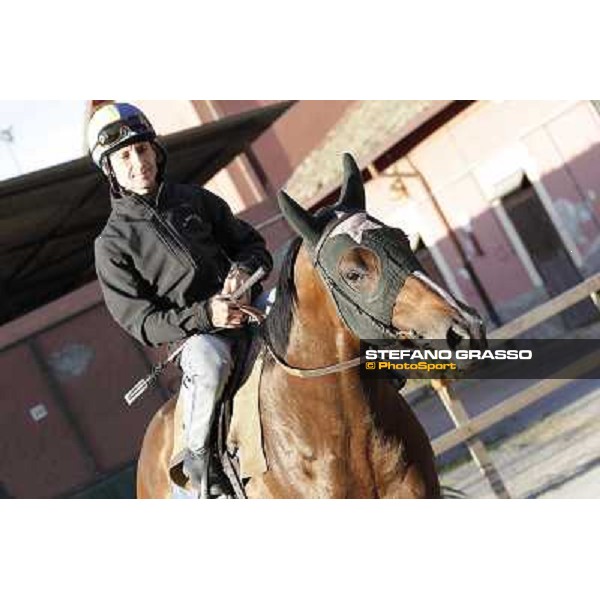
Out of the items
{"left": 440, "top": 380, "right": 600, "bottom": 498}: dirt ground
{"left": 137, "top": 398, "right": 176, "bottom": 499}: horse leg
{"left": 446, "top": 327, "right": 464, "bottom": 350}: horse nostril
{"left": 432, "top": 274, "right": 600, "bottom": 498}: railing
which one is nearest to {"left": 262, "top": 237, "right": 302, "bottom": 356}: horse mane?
{"left": 446, "top": 327, "right": 464, "bottom": 350}: horse nostril

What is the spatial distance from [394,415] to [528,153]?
11.7m

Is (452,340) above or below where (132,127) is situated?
below

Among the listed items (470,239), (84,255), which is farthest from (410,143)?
(84,255)

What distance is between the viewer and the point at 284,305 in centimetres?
378

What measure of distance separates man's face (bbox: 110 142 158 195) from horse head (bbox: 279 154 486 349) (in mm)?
1007

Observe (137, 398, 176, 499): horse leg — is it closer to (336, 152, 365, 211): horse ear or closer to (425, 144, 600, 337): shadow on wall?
(336, 152, 365, 211): horse ear

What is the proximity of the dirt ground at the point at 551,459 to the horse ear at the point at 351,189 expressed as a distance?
292cm

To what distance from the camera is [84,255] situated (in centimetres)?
1485

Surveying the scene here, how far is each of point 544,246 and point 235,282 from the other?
1209cm

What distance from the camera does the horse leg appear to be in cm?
486

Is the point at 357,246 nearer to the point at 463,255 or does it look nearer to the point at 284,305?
the point at 284,305

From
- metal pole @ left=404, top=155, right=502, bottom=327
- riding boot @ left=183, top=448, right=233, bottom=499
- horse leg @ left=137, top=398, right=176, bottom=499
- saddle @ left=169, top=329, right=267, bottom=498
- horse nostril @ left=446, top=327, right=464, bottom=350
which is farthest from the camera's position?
metal pole @ left=404, top=155, right=502, bottom=327

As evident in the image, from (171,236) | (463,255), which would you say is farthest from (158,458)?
(463,255)
